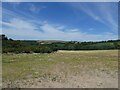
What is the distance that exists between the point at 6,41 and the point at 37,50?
9.11 metres

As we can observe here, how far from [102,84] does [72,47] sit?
75.2 m

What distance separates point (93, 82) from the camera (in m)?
16.3

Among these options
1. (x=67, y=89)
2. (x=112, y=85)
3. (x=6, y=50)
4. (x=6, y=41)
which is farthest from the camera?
(x=6, y=41)

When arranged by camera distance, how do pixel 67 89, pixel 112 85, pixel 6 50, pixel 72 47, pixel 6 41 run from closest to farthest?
pixel 67 89
pixel 112 85
pixel 6 50
pixel 6 41
pixel 72 47

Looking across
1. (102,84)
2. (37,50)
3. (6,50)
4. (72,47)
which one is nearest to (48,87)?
(102,84)

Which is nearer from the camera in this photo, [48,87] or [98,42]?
[48,87]

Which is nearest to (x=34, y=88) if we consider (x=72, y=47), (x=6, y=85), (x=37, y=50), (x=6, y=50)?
(x=6, y=85)

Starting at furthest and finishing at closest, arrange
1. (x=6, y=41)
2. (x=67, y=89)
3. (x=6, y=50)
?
(x=6, y=41)
(x=6, y=50)
(x=67, y=89)

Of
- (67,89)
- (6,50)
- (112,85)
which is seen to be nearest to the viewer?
(67,89)

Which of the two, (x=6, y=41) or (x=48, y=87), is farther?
(x=6, y=41)

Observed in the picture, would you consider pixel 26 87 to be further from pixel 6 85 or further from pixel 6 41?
pixel 6 41

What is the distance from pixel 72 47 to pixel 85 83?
75022 millimetres

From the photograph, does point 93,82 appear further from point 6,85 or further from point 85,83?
point 6,85

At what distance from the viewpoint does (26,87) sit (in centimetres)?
1453
